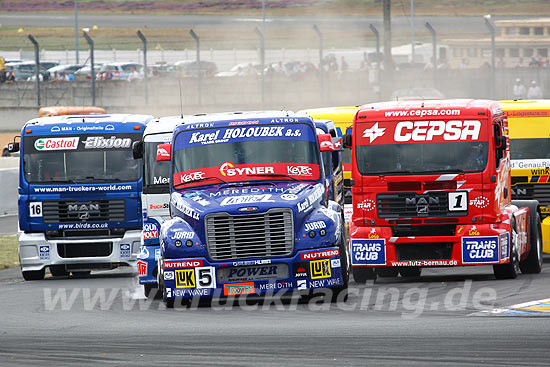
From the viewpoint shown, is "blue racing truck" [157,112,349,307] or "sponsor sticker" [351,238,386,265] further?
"sponsor sticker" [351,238,386,265]

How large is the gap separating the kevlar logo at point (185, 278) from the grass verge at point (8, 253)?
359 inches

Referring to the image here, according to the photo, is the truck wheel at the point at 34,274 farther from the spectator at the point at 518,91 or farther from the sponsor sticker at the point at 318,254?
the spectator at the point at 518,91

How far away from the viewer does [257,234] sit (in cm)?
1352

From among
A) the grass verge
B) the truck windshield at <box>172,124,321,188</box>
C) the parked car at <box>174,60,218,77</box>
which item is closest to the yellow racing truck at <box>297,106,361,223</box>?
the truck windshield at <box>172,124,321,188</box>

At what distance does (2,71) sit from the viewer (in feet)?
178

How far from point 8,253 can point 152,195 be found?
26.3 ft

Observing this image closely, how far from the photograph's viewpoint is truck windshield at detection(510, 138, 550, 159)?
19453mm

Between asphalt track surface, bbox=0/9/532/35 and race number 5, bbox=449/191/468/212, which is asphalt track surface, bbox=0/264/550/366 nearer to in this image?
race number 5, bbox=449/191/468/212

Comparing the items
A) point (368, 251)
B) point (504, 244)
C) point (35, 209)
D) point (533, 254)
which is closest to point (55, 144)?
point (35, 209)

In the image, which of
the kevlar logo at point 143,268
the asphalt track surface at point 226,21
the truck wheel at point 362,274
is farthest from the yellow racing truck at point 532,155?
the asphalt track surface at point 226,21

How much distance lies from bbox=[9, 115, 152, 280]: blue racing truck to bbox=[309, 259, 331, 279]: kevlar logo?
6594 millimetres

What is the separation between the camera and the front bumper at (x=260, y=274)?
13.5 m

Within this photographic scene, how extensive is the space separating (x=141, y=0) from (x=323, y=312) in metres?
83.7

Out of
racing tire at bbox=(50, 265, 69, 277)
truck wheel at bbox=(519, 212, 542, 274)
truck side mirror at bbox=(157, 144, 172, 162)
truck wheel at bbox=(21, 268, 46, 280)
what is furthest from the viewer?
racing tire at bbox=(50, 265, 69, 277)
